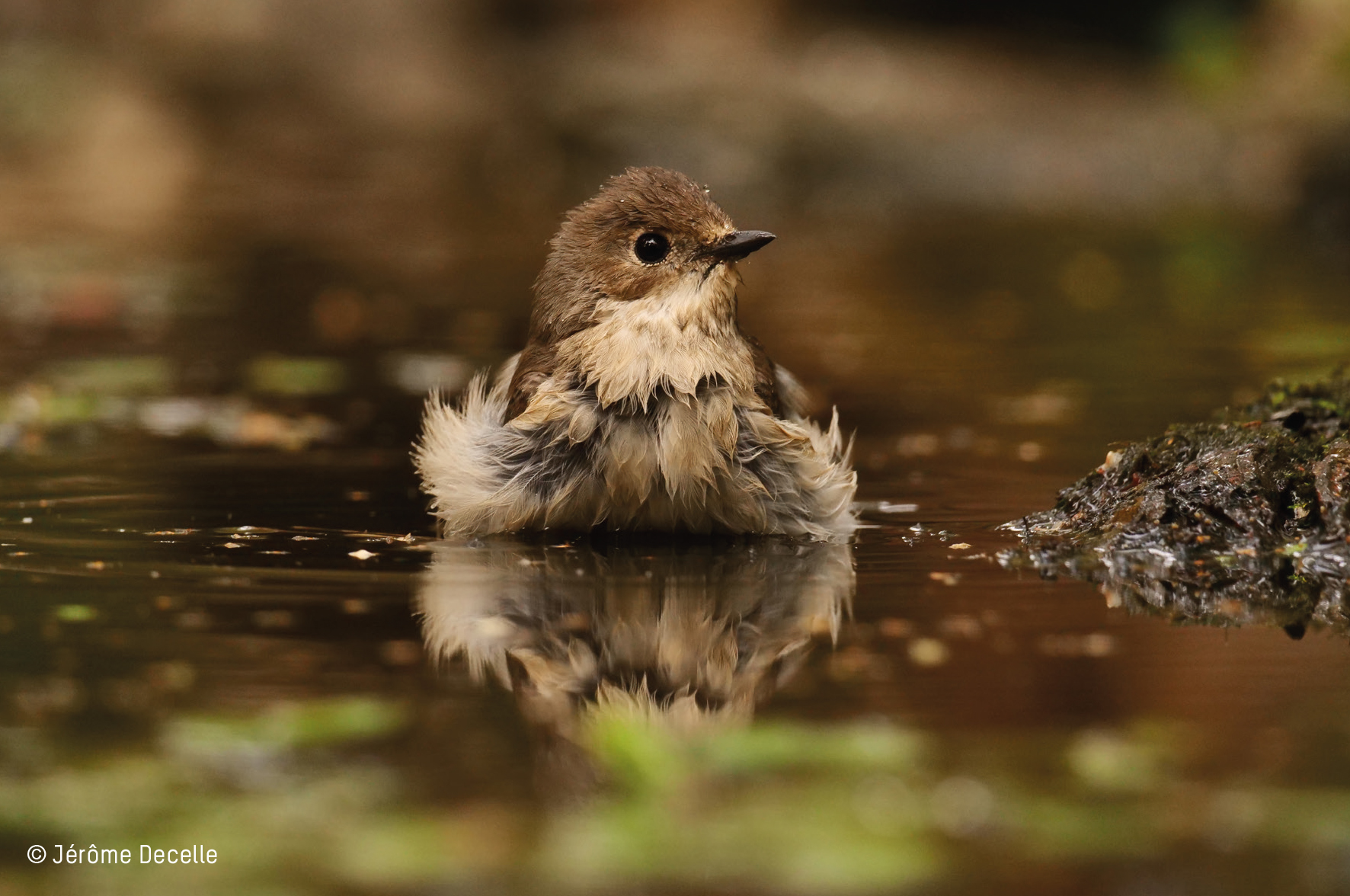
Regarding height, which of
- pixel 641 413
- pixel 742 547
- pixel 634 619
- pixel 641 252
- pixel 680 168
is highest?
pixel 680 168

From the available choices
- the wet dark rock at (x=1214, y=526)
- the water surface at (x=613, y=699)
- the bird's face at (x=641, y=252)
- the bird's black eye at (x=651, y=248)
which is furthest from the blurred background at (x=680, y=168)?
the bird's black eye at (x=651, y=248)

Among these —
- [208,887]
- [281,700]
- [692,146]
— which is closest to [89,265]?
[692,146]

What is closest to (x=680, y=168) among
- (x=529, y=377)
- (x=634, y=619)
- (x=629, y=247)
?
(x=629, y=247)

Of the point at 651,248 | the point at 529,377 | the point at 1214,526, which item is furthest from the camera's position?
the point at 651,248

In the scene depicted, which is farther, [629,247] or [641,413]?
[629,247]

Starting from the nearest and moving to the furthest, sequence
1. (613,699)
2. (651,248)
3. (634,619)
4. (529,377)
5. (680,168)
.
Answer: (613,699), (634,619), (529,377), (651,248), (680,168)

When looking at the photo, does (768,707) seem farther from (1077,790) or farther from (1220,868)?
(1220,868)

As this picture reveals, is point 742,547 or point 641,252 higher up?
point 641,252

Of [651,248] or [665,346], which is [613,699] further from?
[651,248]
